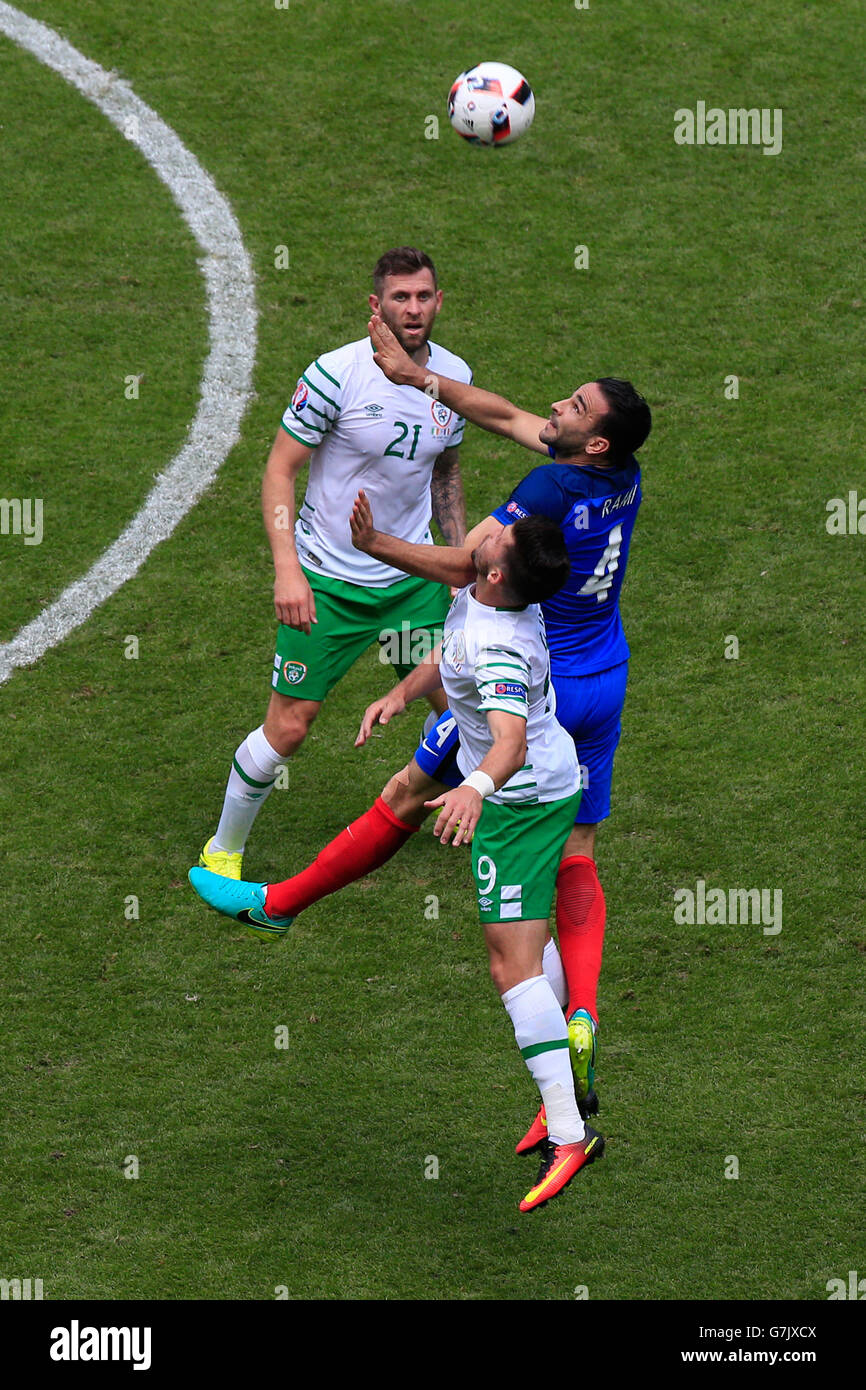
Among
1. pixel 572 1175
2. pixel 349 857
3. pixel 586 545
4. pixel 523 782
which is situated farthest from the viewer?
pixel 349 857

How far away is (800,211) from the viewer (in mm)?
12547

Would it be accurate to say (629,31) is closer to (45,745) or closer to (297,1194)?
(45,745)

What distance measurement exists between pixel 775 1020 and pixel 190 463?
16.2 feet

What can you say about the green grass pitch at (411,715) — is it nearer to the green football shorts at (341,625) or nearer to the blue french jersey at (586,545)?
the green football shorts at (341,625)

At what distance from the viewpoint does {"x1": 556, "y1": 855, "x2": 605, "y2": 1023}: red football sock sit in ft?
22.7

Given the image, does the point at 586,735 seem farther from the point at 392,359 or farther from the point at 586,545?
the point at 392,359

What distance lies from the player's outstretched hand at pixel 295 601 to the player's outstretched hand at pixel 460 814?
191 centimetres

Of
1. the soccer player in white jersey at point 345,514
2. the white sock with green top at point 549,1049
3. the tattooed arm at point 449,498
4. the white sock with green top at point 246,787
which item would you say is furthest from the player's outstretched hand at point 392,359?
the white sock with green top at point 549,1049

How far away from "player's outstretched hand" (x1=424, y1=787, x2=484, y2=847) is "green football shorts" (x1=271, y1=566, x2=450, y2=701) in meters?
2.27

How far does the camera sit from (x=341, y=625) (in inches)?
313

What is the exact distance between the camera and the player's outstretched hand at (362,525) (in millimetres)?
6348

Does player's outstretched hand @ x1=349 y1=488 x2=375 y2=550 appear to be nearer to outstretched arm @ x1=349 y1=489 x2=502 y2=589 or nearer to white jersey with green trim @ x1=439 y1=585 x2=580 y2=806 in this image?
outstretched arm @ x1=349 y1=489 x2=502 y2=589

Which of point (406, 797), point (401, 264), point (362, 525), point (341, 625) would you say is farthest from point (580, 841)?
point (401, 264)

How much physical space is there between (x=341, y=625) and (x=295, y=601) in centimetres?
53
